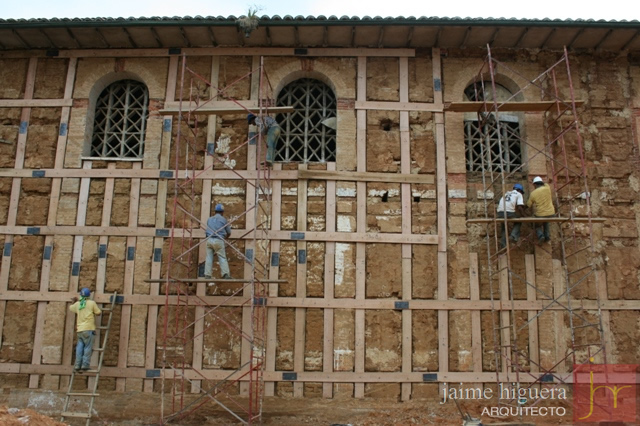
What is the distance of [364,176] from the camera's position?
10.5m

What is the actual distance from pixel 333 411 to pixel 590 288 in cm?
474

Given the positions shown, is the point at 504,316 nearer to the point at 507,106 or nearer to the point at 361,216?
the point at 361,216

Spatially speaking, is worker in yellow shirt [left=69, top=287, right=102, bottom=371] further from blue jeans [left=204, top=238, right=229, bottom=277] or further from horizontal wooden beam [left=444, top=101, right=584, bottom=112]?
horizontal wooden beam [left=444, top=101, right=584, bottom=112]

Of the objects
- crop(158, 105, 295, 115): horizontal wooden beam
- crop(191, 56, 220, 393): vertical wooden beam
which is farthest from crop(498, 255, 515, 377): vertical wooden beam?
crop(191, 56, 220, 393): vertical wooden beam

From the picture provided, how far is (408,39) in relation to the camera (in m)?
10.9

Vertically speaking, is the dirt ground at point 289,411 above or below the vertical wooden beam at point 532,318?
below

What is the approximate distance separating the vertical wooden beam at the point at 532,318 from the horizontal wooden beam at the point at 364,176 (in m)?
2.12

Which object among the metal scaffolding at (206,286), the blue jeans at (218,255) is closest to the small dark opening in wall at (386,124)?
the metal scaffolding at (206,286)

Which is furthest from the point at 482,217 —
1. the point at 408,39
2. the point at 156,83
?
the point at 156,83

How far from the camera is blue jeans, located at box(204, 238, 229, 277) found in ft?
31.7

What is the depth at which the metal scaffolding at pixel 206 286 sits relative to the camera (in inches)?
379

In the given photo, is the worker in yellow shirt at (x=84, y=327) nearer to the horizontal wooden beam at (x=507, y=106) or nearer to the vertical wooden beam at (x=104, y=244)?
the vertical wooden beam at (x=104, y=244)

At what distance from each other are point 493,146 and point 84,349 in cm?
780

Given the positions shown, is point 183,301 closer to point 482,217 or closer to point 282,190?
point 282,190
